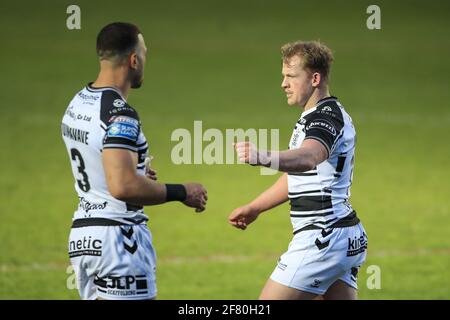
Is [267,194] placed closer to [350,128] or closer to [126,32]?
[350,128]

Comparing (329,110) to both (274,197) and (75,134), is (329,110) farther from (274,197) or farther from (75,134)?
(75,134)

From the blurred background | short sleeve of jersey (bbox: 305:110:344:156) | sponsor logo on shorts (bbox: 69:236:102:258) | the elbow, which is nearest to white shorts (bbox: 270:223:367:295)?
short sleeve of jersey (bbox: 305:110:344:156)

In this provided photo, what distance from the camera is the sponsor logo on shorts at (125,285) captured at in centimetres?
706

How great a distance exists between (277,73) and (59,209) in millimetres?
15839

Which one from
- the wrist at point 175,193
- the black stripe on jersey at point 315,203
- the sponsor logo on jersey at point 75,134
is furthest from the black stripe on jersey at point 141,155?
the black stripe on jersey at point 315,203

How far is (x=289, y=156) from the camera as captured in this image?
7.28 meters

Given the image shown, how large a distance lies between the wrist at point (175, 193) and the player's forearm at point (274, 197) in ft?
5.02

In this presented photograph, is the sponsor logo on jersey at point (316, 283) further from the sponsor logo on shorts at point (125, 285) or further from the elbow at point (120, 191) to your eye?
the elbow at point (120, 191)

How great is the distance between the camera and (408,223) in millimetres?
16297

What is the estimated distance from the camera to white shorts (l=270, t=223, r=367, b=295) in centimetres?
798

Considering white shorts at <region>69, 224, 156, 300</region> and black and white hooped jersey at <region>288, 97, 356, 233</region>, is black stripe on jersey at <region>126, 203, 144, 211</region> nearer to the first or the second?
white shorts at <region>69, 224, 156, 300</region>

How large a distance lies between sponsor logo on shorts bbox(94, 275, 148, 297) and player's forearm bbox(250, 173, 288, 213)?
5.82 feet

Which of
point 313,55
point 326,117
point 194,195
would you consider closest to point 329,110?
point 326,117
